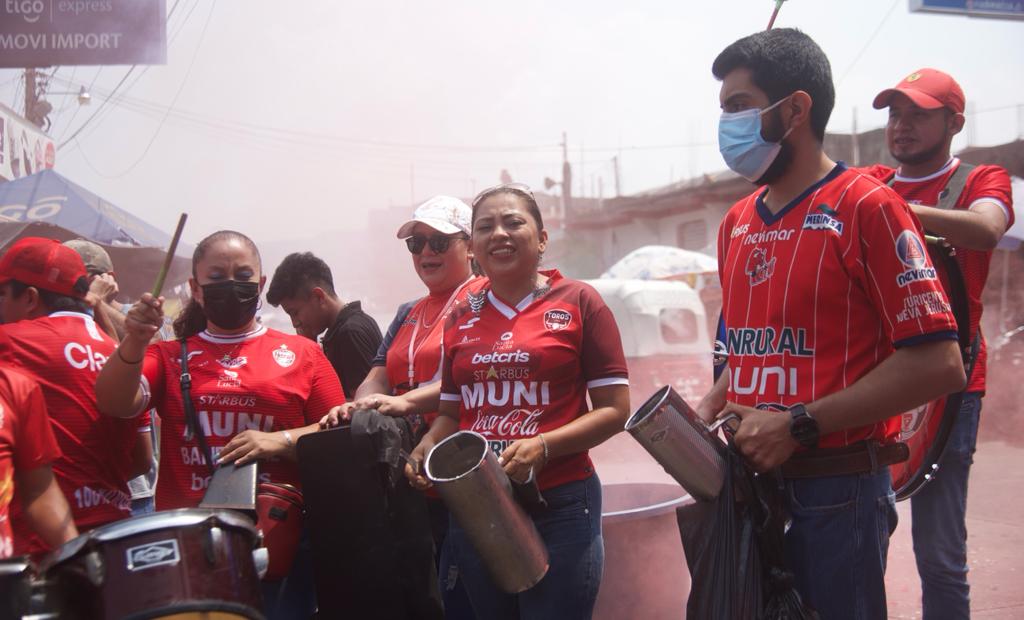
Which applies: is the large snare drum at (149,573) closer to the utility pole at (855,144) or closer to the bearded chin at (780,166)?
the bearded chin at (780,166)

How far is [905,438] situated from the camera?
2.89 m

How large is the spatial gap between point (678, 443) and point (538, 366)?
0.61 meters

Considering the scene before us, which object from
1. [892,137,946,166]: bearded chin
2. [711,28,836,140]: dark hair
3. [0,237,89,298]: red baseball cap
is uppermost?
[711,28,836,140]: dark hair

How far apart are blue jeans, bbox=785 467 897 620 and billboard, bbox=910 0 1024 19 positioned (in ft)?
25.7

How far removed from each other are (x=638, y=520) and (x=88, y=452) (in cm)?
215

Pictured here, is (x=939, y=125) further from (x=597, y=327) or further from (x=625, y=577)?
(x=625, y=577)

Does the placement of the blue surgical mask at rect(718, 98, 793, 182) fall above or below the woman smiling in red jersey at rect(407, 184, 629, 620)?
above

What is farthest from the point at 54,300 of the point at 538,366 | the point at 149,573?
the point at 538,366

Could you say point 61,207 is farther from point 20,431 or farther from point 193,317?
point 20,431

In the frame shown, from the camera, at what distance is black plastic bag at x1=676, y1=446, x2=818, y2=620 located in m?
1.99

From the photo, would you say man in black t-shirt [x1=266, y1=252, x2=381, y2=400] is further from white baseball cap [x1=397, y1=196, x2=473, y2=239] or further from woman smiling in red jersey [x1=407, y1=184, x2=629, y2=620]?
woman smiling in red jersey [x1=407, y1=184, x2=629, y2=620]

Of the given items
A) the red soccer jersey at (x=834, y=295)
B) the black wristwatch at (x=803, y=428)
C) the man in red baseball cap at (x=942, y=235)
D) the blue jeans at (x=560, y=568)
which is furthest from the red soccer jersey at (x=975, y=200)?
the blue jeans at (x=560, y=568)

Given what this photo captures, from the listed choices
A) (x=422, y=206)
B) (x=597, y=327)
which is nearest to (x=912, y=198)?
(x=597, y=327)

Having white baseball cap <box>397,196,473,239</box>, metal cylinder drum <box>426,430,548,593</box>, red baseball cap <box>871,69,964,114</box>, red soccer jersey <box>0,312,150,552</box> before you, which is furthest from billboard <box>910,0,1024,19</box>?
red soccer jersey <box>0,312,150,552</box>
